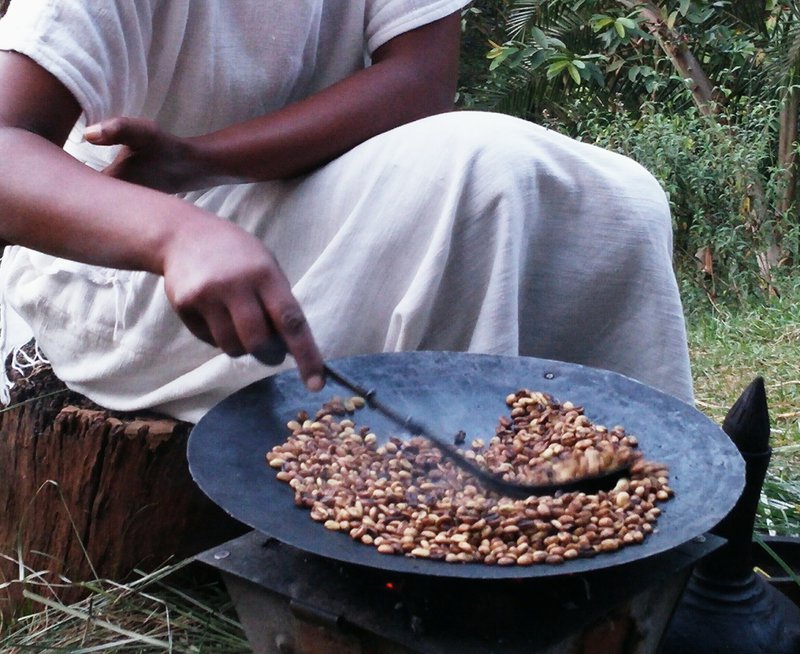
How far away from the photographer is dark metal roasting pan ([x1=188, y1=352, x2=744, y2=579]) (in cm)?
107

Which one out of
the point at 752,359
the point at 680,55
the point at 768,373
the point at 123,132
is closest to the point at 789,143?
the point at 680,55

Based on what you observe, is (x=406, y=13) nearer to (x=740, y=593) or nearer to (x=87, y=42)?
(x=87, y=42)

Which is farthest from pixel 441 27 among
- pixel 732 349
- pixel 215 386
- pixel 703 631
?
pixel 732 349

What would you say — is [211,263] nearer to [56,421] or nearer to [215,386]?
[215,386]

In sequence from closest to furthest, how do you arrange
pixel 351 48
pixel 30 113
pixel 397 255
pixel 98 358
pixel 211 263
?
pixel 211 263
pixel 30 113
pixel 397 255
pixel 98 358
pixel 351 48

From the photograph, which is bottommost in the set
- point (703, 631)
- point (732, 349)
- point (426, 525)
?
point (732, 349)

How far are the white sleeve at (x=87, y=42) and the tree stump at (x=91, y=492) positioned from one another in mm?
523

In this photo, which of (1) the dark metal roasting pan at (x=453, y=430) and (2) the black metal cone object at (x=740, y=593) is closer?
(1) the dark metal roasting pan at (x=453, y=430)

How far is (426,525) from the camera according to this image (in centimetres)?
114

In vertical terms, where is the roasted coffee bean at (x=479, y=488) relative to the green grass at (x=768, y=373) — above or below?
above

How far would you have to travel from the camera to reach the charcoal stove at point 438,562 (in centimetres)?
107

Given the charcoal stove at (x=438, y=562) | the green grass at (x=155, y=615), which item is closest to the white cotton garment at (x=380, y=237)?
the charcoal stove at (x=438, y=562)

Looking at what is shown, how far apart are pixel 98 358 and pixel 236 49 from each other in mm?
535

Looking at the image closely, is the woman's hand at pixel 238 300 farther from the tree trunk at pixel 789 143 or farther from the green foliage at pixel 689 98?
the tree trunk at pixel 789 143
